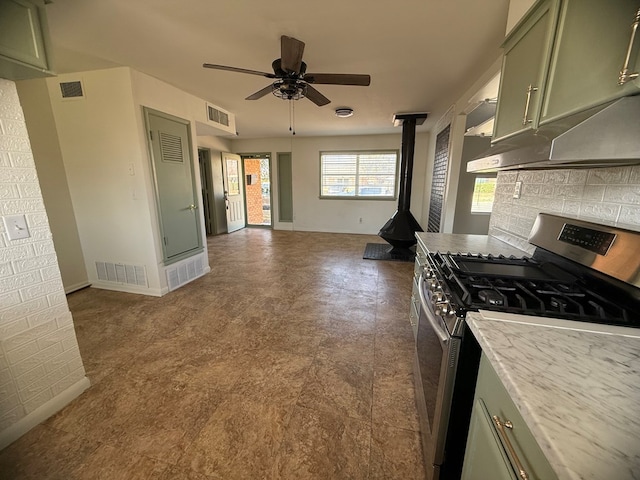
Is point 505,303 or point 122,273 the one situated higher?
point 505,303

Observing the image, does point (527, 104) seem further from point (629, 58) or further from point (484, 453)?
point (484, 453)

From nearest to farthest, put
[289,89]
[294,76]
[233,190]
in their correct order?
[294,76] → [289,89] → [233,190]

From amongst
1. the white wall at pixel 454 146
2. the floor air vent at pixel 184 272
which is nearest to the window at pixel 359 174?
the white wall at pixel 454 146

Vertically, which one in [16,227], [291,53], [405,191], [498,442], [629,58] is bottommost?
[498,442]

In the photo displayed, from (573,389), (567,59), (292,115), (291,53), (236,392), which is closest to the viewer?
(573,389)

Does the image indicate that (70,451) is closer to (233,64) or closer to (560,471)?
(560,471)

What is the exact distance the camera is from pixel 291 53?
1.83 metres

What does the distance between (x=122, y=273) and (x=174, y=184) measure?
126 cm

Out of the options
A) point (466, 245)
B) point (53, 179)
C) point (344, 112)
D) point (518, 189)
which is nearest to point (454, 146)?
point (344, 112)

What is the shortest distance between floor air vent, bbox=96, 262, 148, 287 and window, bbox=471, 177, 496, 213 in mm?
5772

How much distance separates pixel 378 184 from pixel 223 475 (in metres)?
5.93

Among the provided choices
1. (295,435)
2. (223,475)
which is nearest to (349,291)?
(295,435)

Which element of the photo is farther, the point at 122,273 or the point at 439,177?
the point at 439,177

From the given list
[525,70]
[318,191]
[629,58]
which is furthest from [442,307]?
[318,191]
